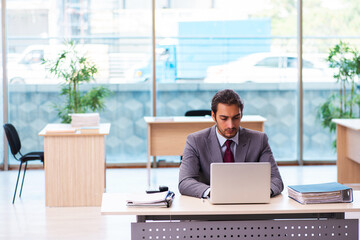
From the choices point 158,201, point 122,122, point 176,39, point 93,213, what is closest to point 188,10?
point 176,39

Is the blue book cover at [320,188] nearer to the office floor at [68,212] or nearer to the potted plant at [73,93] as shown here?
the office floor at [68,212]

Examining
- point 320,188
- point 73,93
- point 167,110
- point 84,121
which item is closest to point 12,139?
point 84,121

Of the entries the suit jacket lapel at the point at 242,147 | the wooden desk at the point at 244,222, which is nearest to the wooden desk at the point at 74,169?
the suit jacket lapel at the point at 242,147

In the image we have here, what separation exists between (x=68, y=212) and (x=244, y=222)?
119 inches

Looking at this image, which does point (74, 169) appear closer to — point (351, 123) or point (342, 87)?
point (351, 123)

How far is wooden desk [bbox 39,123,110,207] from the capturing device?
604 centimetres

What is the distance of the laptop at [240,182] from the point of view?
3080mm

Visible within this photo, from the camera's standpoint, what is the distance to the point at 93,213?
580 centimetres

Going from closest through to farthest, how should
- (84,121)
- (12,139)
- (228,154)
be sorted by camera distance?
(228,154)
(12,139)
(84,121)

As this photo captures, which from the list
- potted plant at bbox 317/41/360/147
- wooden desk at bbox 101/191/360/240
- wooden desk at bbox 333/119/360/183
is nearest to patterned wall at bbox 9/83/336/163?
potted plant at bbox 317/41/360/147

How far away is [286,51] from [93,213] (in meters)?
4.19

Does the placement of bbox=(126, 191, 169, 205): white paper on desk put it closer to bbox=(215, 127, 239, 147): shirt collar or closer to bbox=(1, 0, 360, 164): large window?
bbox=(215, 127, 239, 147): shirt collar

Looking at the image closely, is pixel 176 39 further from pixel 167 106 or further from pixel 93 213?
pixel 93 213

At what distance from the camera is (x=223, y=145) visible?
148 inches
